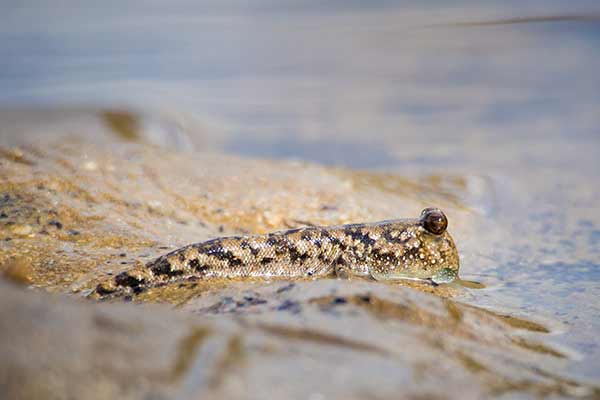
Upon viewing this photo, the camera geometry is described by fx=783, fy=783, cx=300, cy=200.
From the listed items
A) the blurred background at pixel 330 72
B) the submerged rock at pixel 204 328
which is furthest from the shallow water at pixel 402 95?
the submerged rock at pixel 204 328

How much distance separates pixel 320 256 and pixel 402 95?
6.88m

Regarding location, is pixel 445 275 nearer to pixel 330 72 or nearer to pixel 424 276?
pixel 424 276

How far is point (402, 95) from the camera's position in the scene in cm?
984

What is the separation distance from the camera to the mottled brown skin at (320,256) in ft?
10.1

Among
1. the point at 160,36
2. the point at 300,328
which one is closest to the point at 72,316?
the point at 300,328

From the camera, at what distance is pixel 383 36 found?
12594 millimetres

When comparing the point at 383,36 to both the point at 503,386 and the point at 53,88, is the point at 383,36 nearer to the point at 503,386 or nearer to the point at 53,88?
→ the point at 53,88

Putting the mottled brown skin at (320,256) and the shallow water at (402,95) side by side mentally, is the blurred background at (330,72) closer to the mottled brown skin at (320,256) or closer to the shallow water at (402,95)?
the shallow water at (402,95)

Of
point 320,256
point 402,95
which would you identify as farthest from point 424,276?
point 402,95

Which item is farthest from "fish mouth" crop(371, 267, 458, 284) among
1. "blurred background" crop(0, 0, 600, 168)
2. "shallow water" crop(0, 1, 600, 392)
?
"blurred background" crop(0, 0, 600, 168)

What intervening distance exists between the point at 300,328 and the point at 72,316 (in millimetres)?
657

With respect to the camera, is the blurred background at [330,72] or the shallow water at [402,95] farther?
the blurred background at [330,72]

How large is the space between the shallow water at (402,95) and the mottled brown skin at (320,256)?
10.9 inches

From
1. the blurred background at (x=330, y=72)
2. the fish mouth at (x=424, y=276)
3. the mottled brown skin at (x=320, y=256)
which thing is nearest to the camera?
the mottled brown skin at (x=320, y=256)
